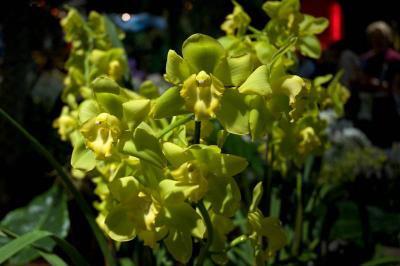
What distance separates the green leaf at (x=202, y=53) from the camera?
67cm

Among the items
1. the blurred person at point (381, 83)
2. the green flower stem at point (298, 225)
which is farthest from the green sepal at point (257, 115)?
the blurred person at point (381, 83)

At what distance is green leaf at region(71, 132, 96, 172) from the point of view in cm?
72

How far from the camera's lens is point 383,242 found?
1646 millimetres

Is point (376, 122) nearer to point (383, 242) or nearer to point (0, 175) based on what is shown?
point (383, 242)

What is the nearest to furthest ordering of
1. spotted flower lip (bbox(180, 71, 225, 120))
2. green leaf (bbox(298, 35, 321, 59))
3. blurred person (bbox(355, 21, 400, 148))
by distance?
spotted flower lip (bbox(180, 71, 225, 120)) < green leaf (bbox(298, 35, 321, 59)) < blurred person (bbox(355, 21, 400, 148))

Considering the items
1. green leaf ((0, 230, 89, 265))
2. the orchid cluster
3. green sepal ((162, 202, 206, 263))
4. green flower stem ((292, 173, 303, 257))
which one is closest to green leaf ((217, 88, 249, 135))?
the orchid cluster

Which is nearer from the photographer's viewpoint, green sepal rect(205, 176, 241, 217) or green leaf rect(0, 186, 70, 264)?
green sepal rect(205, 176, 241, 217)

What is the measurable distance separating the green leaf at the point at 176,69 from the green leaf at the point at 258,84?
0.23 feet

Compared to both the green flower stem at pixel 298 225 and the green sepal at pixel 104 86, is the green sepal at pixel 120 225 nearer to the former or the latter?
the green sepal at pixel 104 86

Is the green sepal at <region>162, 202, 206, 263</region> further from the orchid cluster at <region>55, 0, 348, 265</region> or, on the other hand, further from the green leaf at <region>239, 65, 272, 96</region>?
the green leaf at <region>239, 65, 272, 96</region>

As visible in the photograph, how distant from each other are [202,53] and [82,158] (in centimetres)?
21

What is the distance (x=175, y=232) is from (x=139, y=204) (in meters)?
0.07

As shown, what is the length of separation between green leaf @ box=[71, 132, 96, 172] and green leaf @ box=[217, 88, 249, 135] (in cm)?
18

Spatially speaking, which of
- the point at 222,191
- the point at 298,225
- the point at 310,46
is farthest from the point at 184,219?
the point at 298,225
